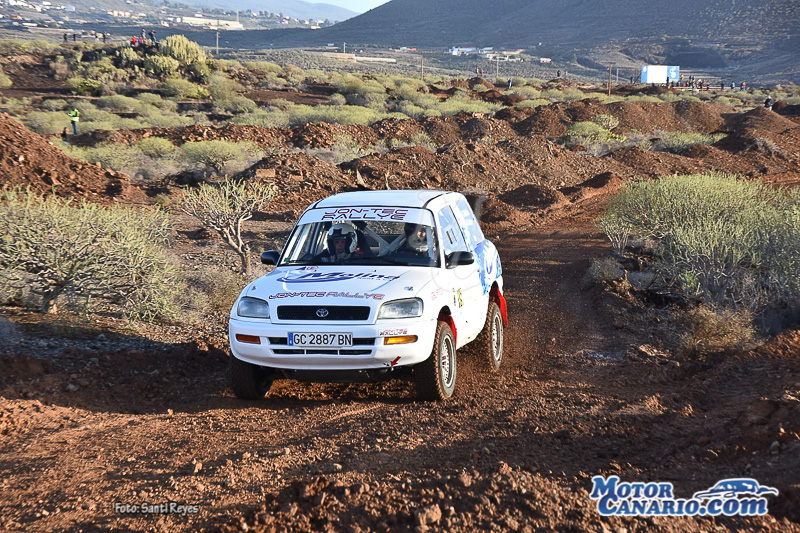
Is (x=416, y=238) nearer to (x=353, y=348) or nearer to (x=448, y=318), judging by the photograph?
(x=448, y=318)

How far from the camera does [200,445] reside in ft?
18.4

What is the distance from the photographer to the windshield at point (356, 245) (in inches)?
288

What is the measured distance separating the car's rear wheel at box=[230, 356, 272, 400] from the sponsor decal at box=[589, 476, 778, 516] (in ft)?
11.1

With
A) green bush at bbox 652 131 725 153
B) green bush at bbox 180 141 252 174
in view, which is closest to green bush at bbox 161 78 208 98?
green bush at bbox 180 141 252 174

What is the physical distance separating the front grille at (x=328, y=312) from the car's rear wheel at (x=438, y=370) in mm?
671

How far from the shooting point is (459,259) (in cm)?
709

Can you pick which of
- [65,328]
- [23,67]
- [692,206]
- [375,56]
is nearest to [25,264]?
[65,328]

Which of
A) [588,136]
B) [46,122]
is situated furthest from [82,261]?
[46,122]

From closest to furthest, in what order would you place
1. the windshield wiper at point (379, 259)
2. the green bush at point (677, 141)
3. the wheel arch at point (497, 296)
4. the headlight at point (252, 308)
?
the headlight at point (252, 308) < the windshield wiper at point (379, 259) < the wheel arch at point (497, 296) < the green bush at point (677, 141)

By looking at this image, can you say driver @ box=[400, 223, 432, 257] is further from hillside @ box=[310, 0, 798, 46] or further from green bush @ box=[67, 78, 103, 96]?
hillside @ box=[310, 0, 798, 46]

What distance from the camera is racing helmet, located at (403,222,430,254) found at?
7379mm

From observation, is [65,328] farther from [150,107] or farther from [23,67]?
[23,67]

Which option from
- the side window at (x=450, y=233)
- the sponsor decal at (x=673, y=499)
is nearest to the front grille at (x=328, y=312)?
the side window at (x=450, y=233)

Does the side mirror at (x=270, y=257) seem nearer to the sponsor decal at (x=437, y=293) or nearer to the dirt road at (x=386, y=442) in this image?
the dirt road at (x=386, y=442)
